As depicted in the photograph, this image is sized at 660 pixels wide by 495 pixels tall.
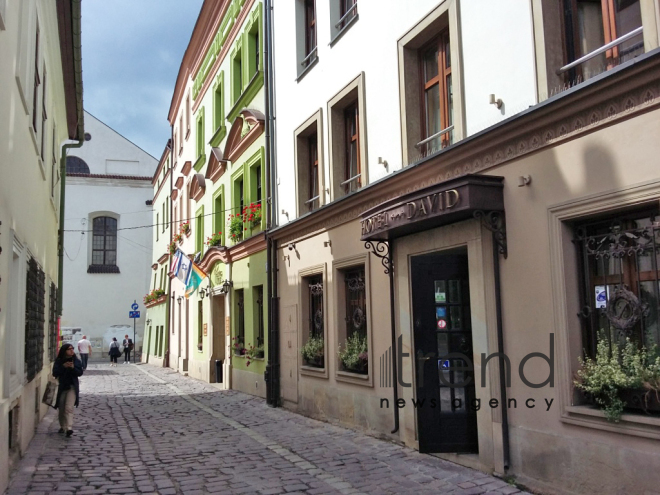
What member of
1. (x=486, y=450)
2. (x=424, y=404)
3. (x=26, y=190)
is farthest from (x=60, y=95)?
(x=486, y=450)

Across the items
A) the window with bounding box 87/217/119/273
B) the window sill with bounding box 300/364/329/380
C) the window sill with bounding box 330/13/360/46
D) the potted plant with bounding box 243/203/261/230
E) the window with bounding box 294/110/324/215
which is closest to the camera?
the window sill with bounding box 330/13/360/46

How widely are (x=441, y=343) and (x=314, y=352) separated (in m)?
4.65

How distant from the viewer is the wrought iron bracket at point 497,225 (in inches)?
298

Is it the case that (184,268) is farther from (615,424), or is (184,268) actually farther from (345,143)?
(615,424)

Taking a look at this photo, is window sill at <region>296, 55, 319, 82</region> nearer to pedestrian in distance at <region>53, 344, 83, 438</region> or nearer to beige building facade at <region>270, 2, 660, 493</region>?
beige building facade at <region>270, 2, 660, 493</region>

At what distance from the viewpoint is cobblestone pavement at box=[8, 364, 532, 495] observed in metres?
7.54

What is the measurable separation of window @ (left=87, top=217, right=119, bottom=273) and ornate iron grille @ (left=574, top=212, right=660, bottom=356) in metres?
38.7

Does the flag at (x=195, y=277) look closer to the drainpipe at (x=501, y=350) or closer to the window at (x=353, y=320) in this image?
the window at (x=353, y=320)

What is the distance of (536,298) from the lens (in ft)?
23.1

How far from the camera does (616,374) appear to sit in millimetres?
6070

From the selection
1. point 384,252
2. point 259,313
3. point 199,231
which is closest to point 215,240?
point 199,231

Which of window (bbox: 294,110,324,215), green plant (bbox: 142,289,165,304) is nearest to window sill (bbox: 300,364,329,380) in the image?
window (bbox: 294,110,324,215)

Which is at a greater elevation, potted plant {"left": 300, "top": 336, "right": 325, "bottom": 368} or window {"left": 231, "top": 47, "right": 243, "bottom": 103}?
window {"left": 231, "top": 47, "right": 243, "bottom": 103}

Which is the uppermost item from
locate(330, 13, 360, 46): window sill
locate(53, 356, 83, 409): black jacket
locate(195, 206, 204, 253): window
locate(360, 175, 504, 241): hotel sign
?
locate(330, 13, 360, 46): window sill
